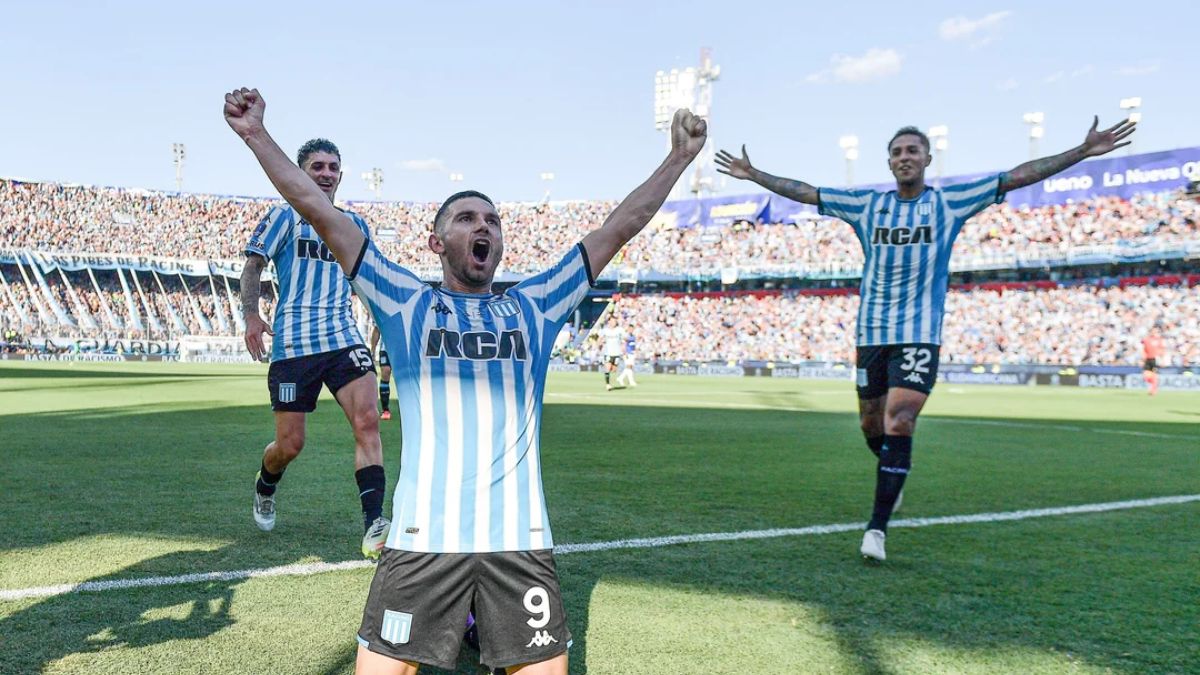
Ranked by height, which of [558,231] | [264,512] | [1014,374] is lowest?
[1014,374]

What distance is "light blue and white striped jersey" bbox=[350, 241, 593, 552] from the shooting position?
2.74 metres

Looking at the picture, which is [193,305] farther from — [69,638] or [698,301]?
[69,638]

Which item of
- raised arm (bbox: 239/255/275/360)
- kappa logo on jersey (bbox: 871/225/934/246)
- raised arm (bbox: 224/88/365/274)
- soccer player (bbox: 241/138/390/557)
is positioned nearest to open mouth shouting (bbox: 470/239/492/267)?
raised arm (bbox: 224/88/365/274)

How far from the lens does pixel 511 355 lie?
2912 mm

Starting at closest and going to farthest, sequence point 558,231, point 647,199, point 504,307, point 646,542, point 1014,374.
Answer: point 504,307 < point 647,199 < point 646,542 < point 1014,374 < point 558,231

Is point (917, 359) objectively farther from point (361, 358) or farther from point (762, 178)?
point (361, 358)

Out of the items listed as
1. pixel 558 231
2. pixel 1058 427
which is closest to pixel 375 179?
pixel 558 231

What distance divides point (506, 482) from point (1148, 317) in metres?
42.3

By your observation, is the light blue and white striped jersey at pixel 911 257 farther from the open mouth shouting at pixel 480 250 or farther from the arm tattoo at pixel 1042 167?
the open mouth shouting at pixel 480 250

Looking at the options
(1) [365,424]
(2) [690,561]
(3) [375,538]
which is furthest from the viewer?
(1) [365,424]

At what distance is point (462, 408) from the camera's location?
2848mm

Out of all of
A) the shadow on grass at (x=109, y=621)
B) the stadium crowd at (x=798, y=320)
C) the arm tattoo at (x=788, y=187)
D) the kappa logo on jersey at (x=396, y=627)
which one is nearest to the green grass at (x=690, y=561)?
the shadow on grass at (x=109, y=621)

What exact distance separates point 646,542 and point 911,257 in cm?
245

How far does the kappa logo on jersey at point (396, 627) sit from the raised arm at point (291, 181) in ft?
3.48
